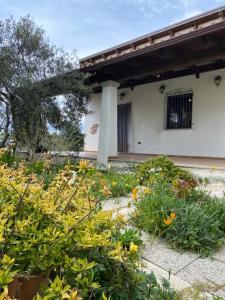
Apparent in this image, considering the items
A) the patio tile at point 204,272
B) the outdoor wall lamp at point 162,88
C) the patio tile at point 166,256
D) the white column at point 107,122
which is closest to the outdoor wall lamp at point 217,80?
the outdoor wall lamp at point 162,88

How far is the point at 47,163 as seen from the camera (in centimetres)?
215

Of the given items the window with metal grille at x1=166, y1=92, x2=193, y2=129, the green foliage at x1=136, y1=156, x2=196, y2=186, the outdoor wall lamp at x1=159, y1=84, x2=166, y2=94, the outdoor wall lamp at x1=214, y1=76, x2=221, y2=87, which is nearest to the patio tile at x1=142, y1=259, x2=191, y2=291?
the green foliage at x1=136, y1=156, x2=196, y2=186

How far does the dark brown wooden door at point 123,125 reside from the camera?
477 inches

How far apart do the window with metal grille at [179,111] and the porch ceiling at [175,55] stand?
80 centimetres

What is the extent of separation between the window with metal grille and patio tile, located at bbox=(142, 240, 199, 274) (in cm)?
754

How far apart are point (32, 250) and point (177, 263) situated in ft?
5.43

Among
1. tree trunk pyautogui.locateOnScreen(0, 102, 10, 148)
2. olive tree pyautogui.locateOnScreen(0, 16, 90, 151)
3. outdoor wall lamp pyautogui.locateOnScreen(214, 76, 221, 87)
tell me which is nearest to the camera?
olive tree pyautogui.locateOnScreen(0, 16, 90, 151)

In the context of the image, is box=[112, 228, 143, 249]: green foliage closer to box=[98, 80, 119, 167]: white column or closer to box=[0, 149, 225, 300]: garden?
box=[0, 149, 225, 300]: garden

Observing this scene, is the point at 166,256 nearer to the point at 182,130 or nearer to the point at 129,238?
the point at 129,238

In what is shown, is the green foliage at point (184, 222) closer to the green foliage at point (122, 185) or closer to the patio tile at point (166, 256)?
the patio tile at point (166, 256)

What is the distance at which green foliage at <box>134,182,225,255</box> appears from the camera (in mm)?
2985

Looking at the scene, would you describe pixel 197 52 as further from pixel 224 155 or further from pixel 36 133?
pixel 36 133

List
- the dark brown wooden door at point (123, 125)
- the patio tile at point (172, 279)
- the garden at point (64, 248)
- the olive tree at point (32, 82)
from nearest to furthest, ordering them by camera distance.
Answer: the garden at point (64, 248) → the patio tile at point (172, 279) → the olive tree at point (32, 82) → the dark brown wooden door at point (123, 125)

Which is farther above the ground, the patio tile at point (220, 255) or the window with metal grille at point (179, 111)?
the window with metal grille at point (179, 111)
